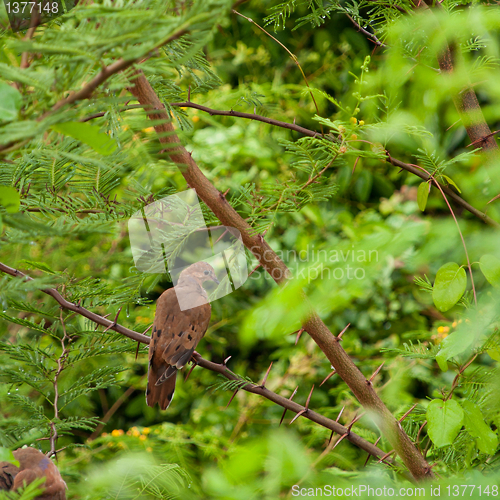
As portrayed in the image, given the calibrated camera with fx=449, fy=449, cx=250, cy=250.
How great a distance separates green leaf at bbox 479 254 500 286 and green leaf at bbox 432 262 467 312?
0.07 m

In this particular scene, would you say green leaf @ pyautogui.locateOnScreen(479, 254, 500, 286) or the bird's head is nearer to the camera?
green leaf @ pyautogui.locateOnScreen(479, 254, 500, 286)

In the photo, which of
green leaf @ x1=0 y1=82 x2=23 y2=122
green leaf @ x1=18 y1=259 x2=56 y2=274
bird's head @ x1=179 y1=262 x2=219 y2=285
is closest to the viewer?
green leaf @ x1=0 y1=82 x2=23 y2=122

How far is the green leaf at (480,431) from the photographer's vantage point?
602mm

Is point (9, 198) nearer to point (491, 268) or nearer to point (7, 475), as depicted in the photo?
point (491, 268)

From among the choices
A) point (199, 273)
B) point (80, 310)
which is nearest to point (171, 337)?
point (199, 273)

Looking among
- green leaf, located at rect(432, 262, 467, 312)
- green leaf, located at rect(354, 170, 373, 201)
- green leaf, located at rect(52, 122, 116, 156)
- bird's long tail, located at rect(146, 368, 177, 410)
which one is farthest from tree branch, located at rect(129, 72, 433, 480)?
green leaf, located at rect(354, 170, 373, 201)

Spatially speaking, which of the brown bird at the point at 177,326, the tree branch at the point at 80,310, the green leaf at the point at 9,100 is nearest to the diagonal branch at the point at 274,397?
the tree branch at the point at 80,310

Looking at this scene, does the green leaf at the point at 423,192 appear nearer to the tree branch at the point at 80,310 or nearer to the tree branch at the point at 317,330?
the tree branch at the point at 317,330

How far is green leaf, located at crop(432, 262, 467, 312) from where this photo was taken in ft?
1.68

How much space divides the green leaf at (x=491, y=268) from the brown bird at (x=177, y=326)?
63cm

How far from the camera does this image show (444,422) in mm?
622

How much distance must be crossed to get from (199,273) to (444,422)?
0.57 metres

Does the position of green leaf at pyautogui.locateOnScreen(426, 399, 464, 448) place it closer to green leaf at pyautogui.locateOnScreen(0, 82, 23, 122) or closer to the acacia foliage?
the acacia foliage

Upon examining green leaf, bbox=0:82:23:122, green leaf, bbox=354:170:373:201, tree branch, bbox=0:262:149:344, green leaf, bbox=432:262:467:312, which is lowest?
green leaf, bbox=354:170:373:201
